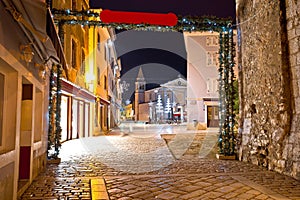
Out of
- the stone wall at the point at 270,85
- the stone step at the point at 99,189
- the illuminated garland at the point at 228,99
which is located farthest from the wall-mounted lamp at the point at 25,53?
the illuminated garland at the point at 228,99

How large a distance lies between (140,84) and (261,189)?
6649 centimetres

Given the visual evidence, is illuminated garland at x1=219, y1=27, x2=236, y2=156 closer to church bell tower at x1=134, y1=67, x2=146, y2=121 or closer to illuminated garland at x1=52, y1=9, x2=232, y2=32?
illuminated garland at x1=52, y1=9, x2=232, y2=32

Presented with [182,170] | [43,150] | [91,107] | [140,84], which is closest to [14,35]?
[43,150]

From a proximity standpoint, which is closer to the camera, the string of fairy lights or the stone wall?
the stone wall

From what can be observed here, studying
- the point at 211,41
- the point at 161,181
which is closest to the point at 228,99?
the point at 161,181

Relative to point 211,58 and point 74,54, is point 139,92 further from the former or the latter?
point 74,54

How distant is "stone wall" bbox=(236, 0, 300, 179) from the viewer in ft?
20.0

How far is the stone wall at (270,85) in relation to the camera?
6.09m

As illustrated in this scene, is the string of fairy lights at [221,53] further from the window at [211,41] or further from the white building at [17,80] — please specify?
the window at [211,41]

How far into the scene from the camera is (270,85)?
682 centimetres

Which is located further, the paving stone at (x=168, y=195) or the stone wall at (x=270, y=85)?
the stone wall at (x=270, y=85)

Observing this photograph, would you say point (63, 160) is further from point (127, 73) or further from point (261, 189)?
point (127, 73)

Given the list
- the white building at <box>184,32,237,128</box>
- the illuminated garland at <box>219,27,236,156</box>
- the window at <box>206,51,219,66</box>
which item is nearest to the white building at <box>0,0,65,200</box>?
the illuminated garland at <box>219,27,236,156</box>

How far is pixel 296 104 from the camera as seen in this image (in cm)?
605
